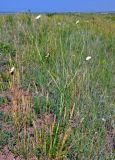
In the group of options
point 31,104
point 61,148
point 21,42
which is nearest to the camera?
point 61,148

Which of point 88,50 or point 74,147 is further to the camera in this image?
Result: point 88,50

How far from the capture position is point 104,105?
3871mm

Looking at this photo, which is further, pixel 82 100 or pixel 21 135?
pixel 82 100

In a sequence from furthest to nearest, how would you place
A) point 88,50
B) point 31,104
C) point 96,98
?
point 88,50
point 96,98
point 31,104

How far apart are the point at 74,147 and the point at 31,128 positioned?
0.46m

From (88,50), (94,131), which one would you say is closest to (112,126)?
(94,131)

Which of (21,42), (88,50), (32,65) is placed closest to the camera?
(32,65)

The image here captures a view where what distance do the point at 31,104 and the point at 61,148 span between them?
88 centimetres

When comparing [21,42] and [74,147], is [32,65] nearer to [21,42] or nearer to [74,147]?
[21,42]

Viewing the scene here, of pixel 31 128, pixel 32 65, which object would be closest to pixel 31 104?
pixel 31 128

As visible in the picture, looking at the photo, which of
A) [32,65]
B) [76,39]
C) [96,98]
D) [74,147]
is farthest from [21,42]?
[74,147]

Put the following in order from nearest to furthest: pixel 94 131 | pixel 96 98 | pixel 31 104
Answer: pixel 94 131 < pixel 31 104 < pixel 96 98

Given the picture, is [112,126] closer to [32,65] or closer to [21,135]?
[21,135]

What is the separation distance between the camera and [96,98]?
4004 mm
